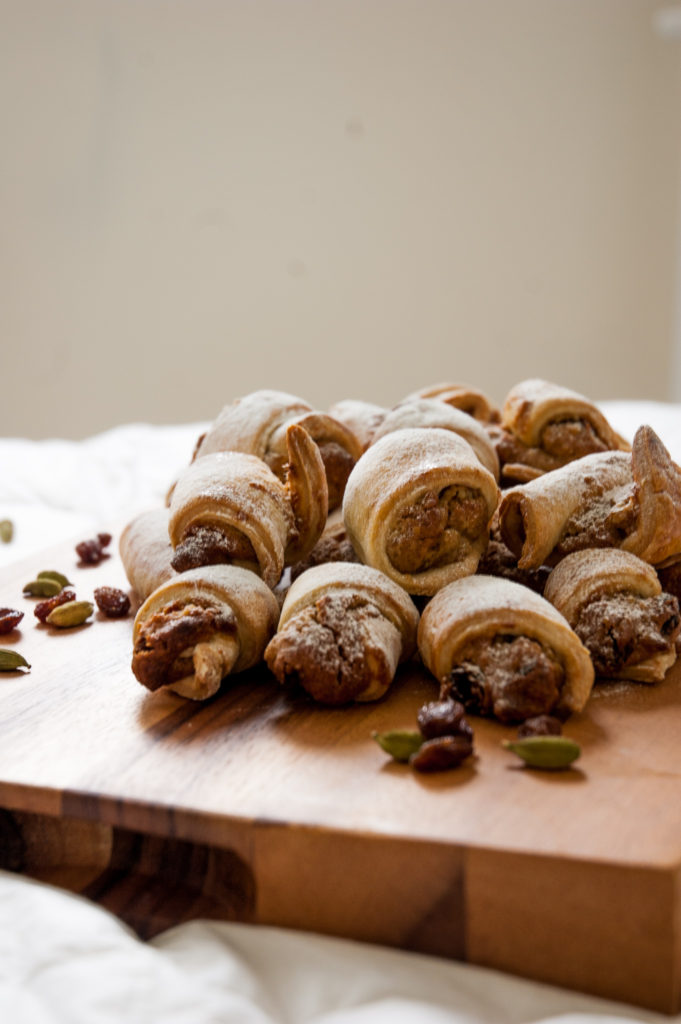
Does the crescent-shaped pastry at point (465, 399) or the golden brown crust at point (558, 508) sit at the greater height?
the crescent-shaped pastry at point (465, 399)

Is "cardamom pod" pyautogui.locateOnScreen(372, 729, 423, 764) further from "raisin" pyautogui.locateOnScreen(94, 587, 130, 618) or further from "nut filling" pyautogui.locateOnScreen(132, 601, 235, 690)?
"raisin" pyautogui.locateOnScreen(94, 587, 130, 618)

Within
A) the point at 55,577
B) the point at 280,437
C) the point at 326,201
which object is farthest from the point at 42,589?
the point at 326,201

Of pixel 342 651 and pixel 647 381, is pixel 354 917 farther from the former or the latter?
pixel 647 381

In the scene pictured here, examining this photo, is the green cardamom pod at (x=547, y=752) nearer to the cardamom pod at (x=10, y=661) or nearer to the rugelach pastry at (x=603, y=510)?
the rugelach pastry at (x=603, y=510)

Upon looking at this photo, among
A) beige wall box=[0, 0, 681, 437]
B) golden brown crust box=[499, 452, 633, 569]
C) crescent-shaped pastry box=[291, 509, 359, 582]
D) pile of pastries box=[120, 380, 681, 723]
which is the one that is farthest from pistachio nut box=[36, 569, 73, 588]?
beige wall box=[0, 0, 681, 437]

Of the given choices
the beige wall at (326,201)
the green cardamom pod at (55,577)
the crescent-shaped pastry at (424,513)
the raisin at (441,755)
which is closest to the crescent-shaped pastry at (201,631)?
the crescent-shaped pastry at (424,513)
